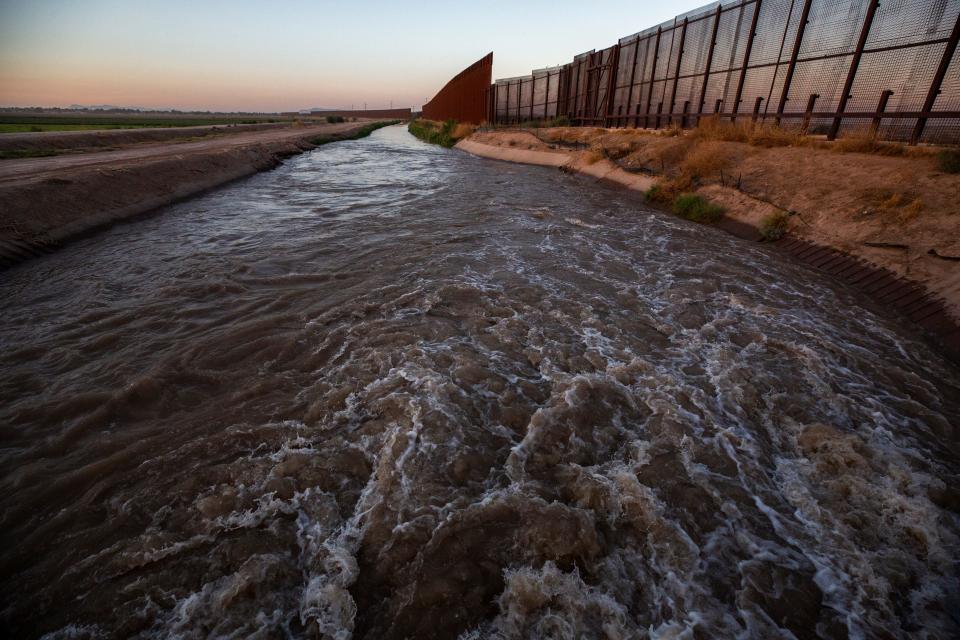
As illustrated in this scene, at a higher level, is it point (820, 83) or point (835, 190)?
point (820, 83)

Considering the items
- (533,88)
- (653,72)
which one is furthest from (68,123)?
(653,72)

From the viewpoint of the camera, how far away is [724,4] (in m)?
17.5

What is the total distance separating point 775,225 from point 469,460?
33.1 ft

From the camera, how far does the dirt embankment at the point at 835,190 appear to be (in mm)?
6996

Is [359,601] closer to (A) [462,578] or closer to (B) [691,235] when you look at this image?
(A) [462,578]

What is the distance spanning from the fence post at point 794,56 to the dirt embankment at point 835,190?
242cm

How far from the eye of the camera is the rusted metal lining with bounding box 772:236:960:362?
19.5 ft

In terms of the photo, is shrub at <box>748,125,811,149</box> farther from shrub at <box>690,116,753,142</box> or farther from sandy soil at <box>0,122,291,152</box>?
sandy soil at <box>0,122,291,152</box>

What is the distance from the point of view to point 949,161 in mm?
7879

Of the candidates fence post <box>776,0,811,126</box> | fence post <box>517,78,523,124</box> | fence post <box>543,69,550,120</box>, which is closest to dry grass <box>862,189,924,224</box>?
fence post <box>776,0,811,126</box>

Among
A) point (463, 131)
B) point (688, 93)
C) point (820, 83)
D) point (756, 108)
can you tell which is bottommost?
point (463, 131)

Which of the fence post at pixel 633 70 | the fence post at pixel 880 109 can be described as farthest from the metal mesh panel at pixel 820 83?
the fence post at pixel 633 70

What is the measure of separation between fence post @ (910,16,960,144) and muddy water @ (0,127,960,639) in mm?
5813

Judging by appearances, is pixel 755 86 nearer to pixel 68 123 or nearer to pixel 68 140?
pixel 68 140
